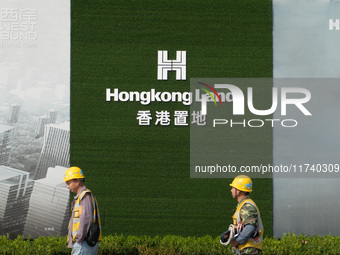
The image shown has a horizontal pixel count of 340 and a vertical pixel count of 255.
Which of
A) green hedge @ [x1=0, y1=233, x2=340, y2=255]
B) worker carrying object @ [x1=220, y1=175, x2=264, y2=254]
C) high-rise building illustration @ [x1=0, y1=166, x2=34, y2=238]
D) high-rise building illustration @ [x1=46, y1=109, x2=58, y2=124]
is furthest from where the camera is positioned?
high-rise building illustration @ [x1=46, y1=109, x2=58, y2=124]

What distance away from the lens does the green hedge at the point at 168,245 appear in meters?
9.93

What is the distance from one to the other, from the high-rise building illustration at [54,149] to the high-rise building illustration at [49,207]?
0.11 m

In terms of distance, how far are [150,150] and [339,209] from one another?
12.5 ft

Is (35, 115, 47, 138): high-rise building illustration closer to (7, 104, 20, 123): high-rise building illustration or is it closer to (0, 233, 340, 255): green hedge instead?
(7, 104, 20, 123): high-rise building illustration

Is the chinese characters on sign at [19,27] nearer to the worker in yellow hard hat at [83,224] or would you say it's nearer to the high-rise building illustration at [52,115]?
the high-rise building illustration at [52,115]

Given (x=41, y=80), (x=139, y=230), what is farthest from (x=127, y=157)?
(x=41, y=80)

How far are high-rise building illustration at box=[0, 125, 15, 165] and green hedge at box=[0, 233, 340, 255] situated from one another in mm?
1480

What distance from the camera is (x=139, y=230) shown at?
1085 centimetres

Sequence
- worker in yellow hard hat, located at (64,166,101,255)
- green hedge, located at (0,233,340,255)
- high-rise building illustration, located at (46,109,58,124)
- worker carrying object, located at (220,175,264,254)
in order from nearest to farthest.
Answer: worker carrying object, located at (220,175,264,254) < worker in yellow hard hat, located at (64,166,101,255) < green hedge, located at (0,233,340,255) < high-rise building illustration, located at (46,109,58,124)

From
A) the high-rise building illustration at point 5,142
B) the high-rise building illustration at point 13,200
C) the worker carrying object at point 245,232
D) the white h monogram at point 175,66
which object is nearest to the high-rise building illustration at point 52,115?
the high-rise building illustration at point 5,142

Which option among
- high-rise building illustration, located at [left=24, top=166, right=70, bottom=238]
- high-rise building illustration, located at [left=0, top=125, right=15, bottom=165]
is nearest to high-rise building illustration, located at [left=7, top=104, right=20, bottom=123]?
high-rise building illustration, located at [left=0, top=125, right=15, bottom=165]

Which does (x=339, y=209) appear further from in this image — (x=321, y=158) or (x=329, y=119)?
(x=329, y=119)

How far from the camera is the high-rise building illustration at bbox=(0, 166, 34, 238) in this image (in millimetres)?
10766

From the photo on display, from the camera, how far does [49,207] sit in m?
10.8
